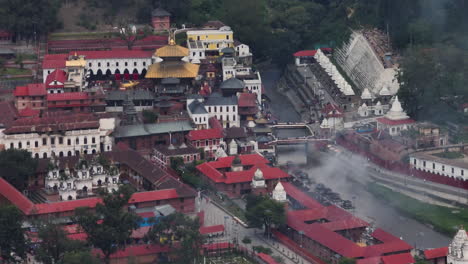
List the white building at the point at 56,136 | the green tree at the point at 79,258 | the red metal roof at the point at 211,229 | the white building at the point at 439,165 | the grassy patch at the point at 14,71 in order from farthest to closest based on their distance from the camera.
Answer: the grassy patch at the point at 14,71 < the white building at the point at 56,136 < the white building at the point at 439,165 < the red metal roof at the point at 211,229 < the green tree at the point at 79,258

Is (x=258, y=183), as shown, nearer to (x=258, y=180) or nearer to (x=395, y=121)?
(x=258, y=180)

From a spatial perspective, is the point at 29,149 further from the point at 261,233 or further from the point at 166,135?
the point at 261,233

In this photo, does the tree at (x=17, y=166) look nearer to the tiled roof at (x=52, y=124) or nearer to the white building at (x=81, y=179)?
the white building at (x=81, y=179)

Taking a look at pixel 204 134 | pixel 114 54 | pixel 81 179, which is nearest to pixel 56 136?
pixel 81 179

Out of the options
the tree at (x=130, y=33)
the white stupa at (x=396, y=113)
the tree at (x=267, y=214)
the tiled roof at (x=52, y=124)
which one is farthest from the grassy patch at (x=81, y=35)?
the tree at (x=267, y=214)

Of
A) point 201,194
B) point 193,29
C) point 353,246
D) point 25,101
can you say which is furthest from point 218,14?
point 353,246
